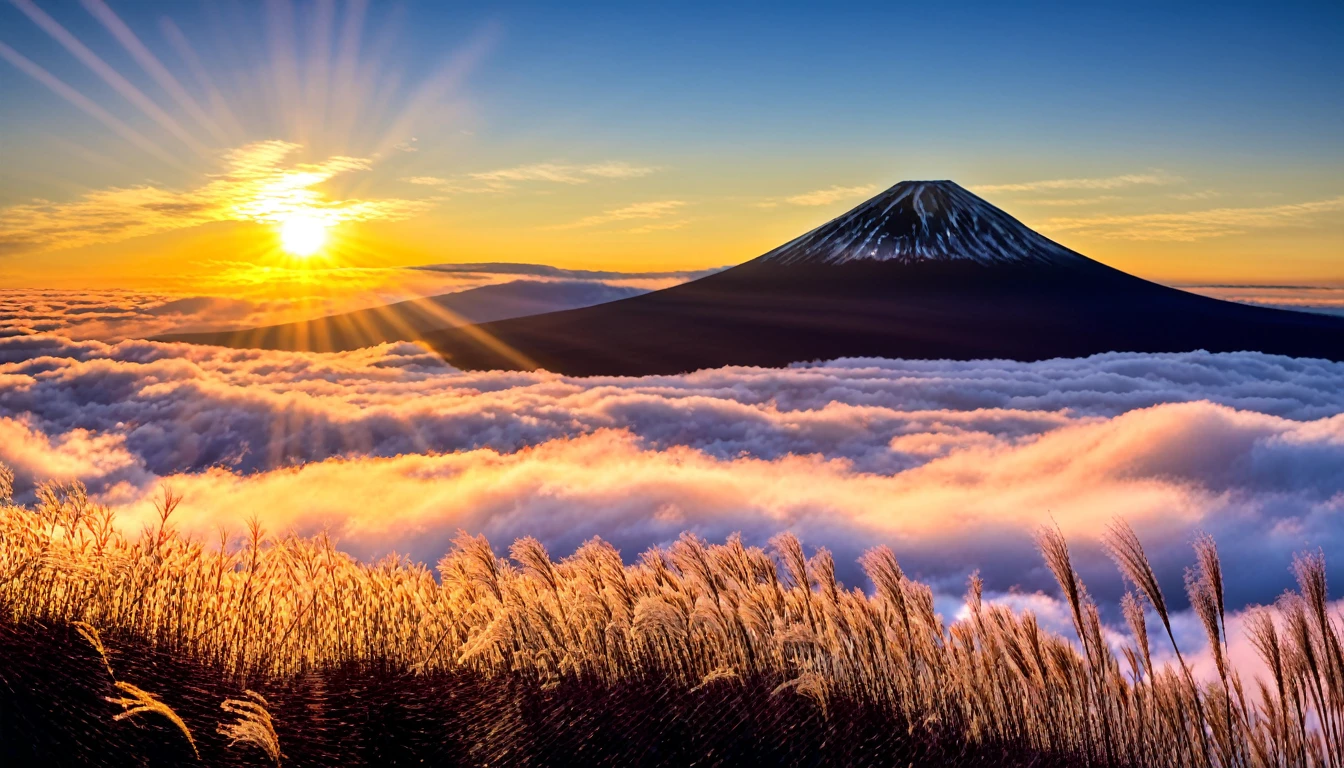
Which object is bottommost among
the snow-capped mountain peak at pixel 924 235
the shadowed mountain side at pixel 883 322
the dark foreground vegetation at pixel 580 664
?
the shadowed mountain side at pixel 883 322

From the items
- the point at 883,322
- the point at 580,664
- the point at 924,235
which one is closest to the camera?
the point at 580,664

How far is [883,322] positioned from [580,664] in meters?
176

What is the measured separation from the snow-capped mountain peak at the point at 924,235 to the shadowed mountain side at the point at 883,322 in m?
3.09

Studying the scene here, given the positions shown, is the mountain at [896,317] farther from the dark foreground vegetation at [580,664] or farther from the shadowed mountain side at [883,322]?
the dark foreground vegetation at [580,664]

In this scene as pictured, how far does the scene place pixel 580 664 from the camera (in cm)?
838

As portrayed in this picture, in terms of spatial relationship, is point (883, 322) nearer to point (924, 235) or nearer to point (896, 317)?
point (896, 317)

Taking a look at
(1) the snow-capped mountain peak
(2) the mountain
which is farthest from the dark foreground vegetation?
(1) the snow-capped mountain peak

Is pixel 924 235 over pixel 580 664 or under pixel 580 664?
over

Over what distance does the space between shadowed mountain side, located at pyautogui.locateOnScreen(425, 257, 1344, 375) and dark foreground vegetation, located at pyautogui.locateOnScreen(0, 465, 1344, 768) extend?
497 feet

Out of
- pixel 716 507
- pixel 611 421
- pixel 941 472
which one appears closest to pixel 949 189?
pixel 941 472

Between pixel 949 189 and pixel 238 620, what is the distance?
203942 mm

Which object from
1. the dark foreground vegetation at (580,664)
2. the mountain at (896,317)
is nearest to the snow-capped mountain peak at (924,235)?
the mountain at (896,317)

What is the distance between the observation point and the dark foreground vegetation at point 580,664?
234 inches

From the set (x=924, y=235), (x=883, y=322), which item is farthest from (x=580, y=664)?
(x=924, y=235)
